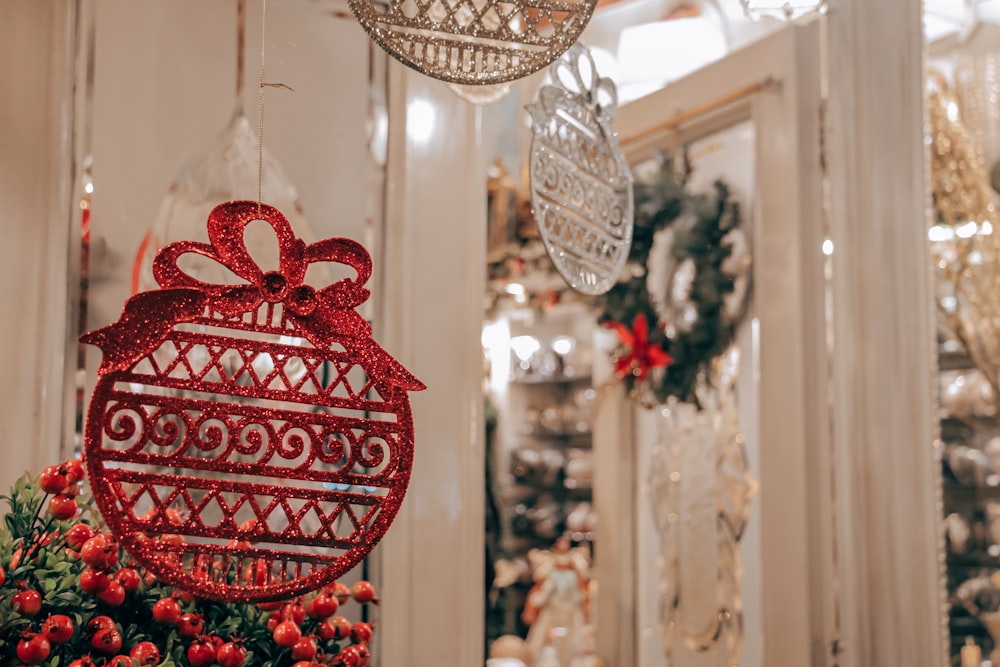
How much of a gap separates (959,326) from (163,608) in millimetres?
1886

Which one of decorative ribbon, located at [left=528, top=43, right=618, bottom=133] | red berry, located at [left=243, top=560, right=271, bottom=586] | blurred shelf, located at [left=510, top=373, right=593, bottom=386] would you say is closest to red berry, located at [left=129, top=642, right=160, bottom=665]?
red berry, located at [left=243, top=560, right=271, bottom=586]

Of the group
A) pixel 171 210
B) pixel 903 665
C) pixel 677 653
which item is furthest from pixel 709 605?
pixel 171 210

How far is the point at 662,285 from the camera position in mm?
1980

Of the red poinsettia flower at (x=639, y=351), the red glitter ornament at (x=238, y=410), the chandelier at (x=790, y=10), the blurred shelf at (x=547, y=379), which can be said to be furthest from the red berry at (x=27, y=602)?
the blurred shelf at (x=547, y=379)

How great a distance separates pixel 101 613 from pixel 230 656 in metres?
0.12

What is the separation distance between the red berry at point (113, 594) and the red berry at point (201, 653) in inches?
2.8

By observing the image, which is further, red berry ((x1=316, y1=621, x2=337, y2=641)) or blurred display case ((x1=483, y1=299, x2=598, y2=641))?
blurred display case ((x1=483, y1=299, x2=598, y2=641))

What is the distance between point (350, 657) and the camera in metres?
0.98

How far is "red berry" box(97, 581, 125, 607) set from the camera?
849 mm

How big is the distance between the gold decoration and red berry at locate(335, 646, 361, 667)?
167 centimetres

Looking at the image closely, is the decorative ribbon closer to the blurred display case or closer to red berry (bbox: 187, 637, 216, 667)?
red berry (bbox: 187, 637, 216, 667)

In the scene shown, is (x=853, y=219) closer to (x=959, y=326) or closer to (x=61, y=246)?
(x=959, y=326)

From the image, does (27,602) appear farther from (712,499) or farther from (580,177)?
(712,499)

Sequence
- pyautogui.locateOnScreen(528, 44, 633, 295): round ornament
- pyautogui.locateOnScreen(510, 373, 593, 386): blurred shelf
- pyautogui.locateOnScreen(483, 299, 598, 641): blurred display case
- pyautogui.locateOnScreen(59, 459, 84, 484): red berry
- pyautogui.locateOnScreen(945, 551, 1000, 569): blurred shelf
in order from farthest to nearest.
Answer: pyautogui.locateOnScreen(510, 373, 593, 386): blurred shelf
pyautogui.locateOnScreen(483, 299, 598, 641): blurred display case
pyautogui.locateOnScreen(945, 551, 1000, 569): blurred shelf
pyautogui.locateOnScreen(528, 44, 633, 295): round ornament
pyautogui.locateOnScreen(59, 459, 84, 484): red berry
